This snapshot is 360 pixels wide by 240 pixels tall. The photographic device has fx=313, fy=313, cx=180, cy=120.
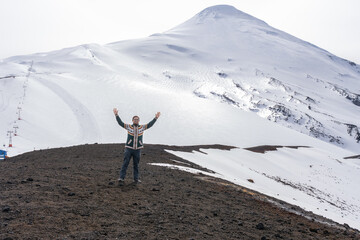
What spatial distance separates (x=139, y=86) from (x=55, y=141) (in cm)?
5060

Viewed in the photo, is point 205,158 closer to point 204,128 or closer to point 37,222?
point 37,222

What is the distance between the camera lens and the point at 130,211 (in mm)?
9492

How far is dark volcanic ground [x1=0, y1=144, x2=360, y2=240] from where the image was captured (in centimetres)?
775

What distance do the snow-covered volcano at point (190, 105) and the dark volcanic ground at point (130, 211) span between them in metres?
9.17

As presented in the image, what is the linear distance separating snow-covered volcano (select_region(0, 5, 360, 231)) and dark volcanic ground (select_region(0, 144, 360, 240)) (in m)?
9.17

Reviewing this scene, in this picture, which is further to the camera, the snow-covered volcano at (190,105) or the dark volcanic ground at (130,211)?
the snow-covered volcano at (190,105)

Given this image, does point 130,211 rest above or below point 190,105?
below

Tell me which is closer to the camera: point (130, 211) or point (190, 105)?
point (130, 211)

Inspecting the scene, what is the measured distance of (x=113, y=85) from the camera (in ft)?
296

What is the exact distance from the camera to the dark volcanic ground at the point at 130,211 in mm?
7750

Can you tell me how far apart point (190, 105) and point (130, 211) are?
79.3 m

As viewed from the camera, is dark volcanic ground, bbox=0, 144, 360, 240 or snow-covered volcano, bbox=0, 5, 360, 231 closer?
dark volcanic ground, bbox=0, 144, 360, 240

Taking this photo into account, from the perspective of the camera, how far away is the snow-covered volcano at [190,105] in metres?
48.4

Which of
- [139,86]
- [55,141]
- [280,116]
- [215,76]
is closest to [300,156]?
[55,141]
